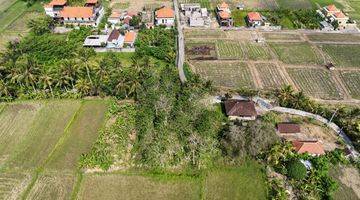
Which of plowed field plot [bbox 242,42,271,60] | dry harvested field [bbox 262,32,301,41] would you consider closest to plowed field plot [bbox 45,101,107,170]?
plowed field plot [bbox 242,42,271,60]

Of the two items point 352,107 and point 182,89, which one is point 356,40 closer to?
point 352,107

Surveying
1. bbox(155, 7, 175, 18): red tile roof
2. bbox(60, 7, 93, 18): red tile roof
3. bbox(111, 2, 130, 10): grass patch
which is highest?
bbox(60, 7, 93, 18): red tile roof

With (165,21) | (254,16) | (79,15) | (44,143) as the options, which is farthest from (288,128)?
(79,15)

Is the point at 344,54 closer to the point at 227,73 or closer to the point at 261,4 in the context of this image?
the point at 227,73

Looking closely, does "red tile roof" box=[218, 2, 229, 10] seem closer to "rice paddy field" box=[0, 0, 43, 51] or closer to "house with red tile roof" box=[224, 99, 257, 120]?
"house with red tile roof" box=[224, 99, 257, 120]

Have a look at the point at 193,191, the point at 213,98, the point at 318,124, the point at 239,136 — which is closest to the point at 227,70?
the point at 213,98
